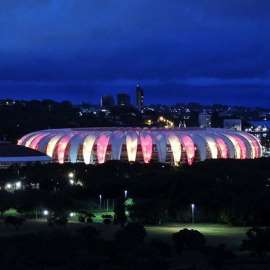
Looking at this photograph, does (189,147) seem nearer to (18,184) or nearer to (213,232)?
(18,184)

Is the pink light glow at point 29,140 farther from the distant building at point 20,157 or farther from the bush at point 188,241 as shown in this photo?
the bush at point 188,241

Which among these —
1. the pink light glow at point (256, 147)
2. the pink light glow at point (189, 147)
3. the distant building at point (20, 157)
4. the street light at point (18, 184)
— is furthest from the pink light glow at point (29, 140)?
the pink light glow at point (256, 147)

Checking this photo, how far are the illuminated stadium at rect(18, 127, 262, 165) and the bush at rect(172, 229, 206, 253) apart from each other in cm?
4044

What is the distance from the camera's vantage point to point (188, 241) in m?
34.4

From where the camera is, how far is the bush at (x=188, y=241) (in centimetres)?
3394

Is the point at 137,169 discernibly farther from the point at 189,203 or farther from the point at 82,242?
the point at 82,242

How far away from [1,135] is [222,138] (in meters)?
37.9

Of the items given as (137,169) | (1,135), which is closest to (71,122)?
(1,135)

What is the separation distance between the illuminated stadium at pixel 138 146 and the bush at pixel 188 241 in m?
40.4

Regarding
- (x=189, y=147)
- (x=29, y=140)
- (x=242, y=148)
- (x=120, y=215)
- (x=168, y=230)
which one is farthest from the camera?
(x=29, y=140)

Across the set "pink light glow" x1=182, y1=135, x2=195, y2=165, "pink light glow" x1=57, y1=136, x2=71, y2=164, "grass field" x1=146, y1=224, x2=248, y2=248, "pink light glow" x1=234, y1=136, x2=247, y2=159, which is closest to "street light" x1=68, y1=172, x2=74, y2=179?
"pink light glow" x1=57, y1=136, x2=71, y2=164

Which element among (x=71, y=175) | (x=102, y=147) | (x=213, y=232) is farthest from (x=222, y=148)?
(x=213, y=232)

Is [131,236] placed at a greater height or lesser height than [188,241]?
greater

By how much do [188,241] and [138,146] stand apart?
137 feet
